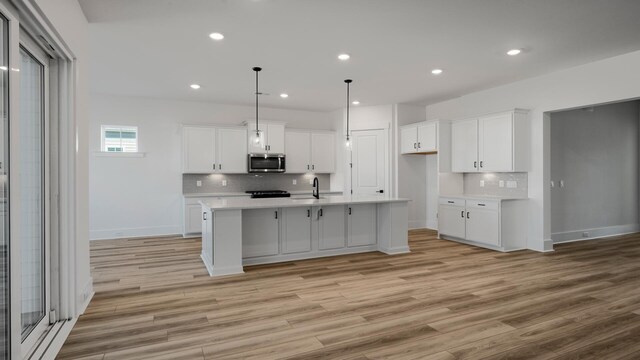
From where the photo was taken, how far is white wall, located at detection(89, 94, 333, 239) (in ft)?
22.7

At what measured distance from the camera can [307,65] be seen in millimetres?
5176

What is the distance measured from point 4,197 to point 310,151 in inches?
254

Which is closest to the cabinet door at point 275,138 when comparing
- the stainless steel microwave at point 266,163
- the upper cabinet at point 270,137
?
the upper cabinet at point 270,137

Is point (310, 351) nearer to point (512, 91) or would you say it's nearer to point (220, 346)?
point (220, 346)

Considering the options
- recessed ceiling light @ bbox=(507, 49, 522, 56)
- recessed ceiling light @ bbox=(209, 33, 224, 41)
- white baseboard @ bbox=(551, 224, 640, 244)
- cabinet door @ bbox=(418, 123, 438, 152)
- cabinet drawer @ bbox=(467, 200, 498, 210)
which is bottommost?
white baseboard @ bbox=(551, 224, 640, 244)

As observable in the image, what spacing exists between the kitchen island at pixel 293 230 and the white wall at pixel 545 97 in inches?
86.7

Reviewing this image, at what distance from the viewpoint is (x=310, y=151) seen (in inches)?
324

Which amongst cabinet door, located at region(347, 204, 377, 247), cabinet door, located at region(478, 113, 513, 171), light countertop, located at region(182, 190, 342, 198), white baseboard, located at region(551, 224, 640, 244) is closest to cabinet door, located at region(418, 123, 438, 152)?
cabinet door, located at region(478, 113, 513, 171)

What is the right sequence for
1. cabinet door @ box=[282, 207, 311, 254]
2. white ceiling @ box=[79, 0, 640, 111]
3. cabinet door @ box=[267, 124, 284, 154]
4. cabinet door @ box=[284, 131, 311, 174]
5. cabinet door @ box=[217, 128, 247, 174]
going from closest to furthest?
white ceiling @ box=[79, 0, 640, 111] → cabinet door @ box=[282, 207, 311, 254] → cabinet door @ box=[217, 128, 247, 174] → cabinet door @ box=[267, 124, 284, 154] → cabinet door @ box=[284, 131, 311, 174]

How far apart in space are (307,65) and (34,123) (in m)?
3.35

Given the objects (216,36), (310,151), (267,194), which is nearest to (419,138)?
(310,151)

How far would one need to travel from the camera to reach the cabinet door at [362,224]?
552cm

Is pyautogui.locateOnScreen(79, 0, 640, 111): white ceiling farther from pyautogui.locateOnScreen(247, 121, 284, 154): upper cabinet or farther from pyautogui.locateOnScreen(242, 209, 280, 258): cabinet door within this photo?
pyautogui.locateOnScreen(242, 209, 280, 258): cabinet door

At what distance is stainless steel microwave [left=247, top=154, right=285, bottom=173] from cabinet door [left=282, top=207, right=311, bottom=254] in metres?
2.70
